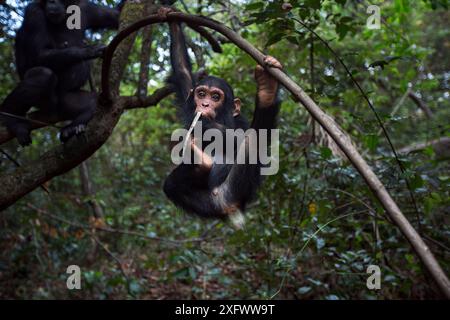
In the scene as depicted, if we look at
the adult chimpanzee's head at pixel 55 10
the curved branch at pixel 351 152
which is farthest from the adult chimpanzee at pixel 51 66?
the curved branch at pixel 351 152

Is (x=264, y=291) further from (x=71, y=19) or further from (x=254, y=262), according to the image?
Result: (x=71, y=19)

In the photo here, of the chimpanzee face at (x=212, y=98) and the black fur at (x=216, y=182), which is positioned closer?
the black fur at (x=216, y=182)

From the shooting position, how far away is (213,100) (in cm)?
429

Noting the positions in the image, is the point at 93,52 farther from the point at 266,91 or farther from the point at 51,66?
the point at 266,91

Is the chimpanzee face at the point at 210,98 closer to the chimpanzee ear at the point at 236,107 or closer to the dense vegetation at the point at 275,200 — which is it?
the chimpanzee ear at the point at 236,107

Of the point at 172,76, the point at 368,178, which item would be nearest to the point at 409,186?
the point at 368,178

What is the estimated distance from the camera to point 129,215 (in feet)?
28.6

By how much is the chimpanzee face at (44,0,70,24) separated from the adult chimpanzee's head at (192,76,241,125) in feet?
6.39

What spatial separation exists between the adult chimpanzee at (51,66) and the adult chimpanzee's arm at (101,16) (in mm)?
116

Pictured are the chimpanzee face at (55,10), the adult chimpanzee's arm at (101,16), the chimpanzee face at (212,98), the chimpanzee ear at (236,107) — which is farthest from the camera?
the adult chimpanzee's arm at (101,16)

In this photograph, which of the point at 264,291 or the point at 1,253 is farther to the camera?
the point at 1,253

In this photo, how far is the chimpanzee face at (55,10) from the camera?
198 inches

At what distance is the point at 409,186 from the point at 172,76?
2.61 metres

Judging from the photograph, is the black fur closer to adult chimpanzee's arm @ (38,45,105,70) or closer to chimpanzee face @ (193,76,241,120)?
chimpanzee face @ (193,76,241,120)
